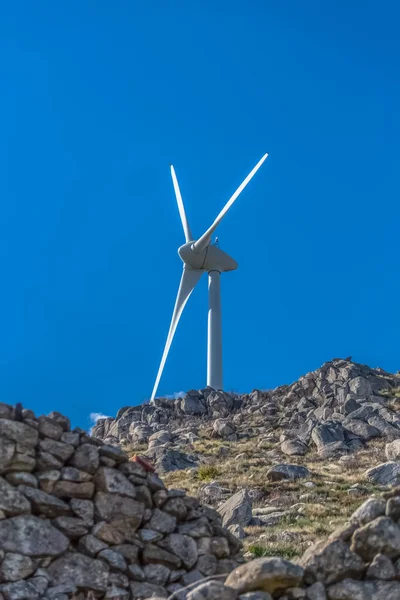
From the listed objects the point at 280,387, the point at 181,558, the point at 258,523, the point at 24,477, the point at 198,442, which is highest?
the point at 280,387

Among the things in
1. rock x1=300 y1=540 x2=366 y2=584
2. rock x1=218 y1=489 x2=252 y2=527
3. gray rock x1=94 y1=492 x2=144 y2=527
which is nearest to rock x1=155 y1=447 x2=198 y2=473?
rock x1=218 y1=489 x2=252 y2=527

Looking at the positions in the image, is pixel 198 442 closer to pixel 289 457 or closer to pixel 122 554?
pixel 289 457

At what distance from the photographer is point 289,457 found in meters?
27.7

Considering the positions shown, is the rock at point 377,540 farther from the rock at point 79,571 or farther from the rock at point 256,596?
the rock at point 79,571

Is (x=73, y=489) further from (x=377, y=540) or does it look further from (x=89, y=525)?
(x=377, y=540)

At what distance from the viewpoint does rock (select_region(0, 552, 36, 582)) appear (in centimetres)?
805

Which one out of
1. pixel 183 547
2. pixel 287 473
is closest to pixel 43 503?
pixel 183 547

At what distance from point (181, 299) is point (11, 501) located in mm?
40462

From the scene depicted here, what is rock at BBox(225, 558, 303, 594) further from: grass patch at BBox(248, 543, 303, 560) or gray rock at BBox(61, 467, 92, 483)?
grass patch at BBox(248, 543, 303, 560)

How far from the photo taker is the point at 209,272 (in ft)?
179

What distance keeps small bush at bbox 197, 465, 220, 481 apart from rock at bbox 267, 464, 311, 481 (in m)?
2.30

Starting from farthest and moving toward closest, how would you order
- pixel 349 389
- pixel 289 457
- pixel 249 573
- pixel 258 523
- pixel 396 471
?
pixel 349 389, pixel 289 457, pixel 396 471, pixel 258 523, pixel 249 573

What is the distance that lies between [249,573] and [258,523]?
10.2 metres

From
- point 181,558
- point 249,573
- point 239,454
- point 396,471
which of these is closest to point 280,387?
point 239,454
